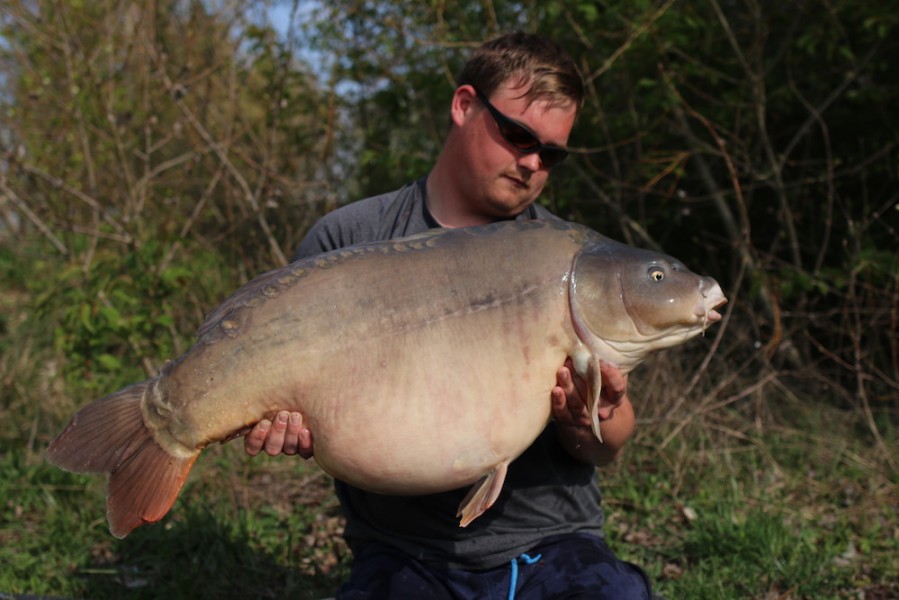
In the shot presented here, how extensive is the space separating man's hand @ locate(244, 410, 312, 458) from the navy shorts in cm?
46

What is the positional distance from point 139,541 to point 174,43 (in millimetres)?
4133

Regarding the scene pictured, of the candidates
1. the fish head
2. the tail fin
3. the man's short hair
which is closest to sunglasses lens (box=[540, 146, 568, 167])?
the man's short hair

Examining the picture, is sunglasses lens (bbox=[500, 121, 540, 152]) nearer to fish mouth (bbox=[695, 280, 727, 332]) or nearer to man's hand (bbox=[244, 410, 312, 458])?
fish mouth (bbox=[695, 280, 727, 332])

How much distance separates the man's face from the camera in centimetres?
209

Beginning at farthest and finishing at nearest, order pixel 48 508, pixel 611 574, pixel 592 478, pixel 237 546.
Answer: pixel 48 508
pixel 237 546
pixel 592 478
pixel 611 574

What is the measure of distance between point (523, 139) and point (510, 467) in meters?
0.81

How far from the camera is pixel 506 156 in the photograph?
82.4 inches

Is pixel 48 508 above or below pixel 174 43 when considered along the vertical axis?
below

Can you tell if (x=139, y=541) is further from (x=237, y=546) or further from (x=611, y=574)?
(x=611, y=574)

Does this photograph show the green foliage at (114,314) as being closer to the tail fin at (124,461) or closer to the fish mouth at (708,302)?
the tail fin at (124,461)

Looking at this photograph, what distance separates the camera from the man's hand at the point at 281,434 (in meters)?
1.62

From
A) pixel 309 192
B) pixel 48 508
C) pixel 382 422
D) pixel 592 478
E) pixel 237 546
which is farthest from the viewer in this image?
pixel 309 192

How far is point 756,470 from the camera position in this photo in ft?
11.3

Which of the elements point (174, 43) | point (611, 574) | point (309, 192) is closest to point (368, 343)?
point (611, 574)
